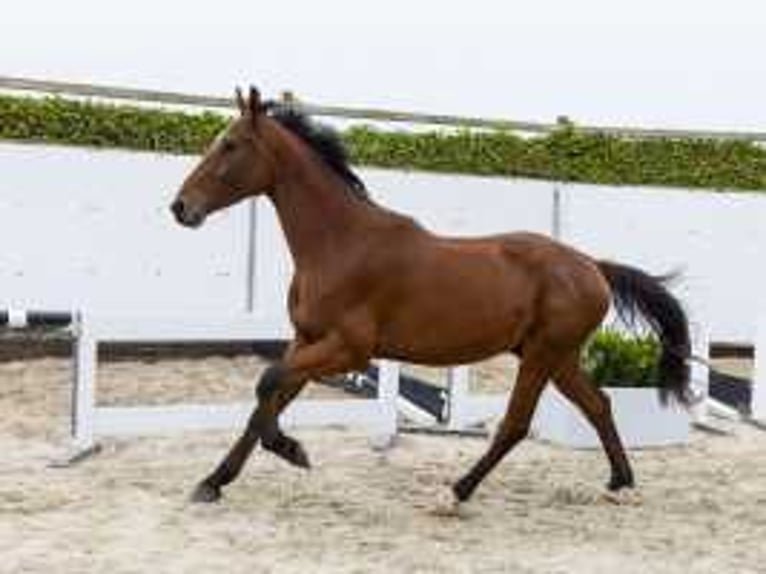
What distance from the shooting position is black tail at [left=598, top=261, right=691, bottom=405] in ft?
25.4

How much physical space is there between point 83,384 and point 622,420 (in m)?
3.25

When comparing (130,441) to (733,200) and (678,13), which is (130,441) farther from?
(678,13)

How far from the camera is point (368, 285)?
6.79 m

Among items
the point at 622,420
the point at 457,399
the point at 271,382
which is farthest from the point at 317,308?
the point at 622,420

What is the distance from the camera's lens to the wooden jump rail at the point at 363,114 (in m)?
13.4

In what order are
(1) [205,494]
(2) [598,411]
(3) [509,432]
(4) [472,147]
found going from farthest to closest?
(4) [472,147] → (2) [598,411] → (3) [509,432] → (1) [205,494]

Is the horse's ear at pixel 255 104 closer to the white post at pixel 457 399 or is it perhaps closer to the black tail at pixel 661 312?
the black tail at pixel 661 312

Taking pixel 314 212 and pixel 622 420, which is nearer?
pixel 314 212

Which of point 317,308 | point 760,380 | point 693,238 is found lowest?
point 760,380

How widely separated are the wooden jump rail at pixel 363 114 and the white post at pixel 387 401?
4029 millimetres

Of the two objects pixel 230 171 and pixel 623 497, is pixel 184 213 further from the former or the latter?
pixel 623 497

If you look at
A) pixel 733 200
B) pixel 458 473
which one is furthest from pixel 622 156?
pixel 458 473

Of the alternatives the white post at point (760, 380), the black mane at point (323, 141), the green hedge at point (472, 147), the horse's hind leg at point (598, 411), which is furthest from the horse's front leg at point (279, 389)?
the green hedge at point (472, 147)

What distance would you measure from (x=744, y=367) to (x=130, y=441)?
24.6 ft
